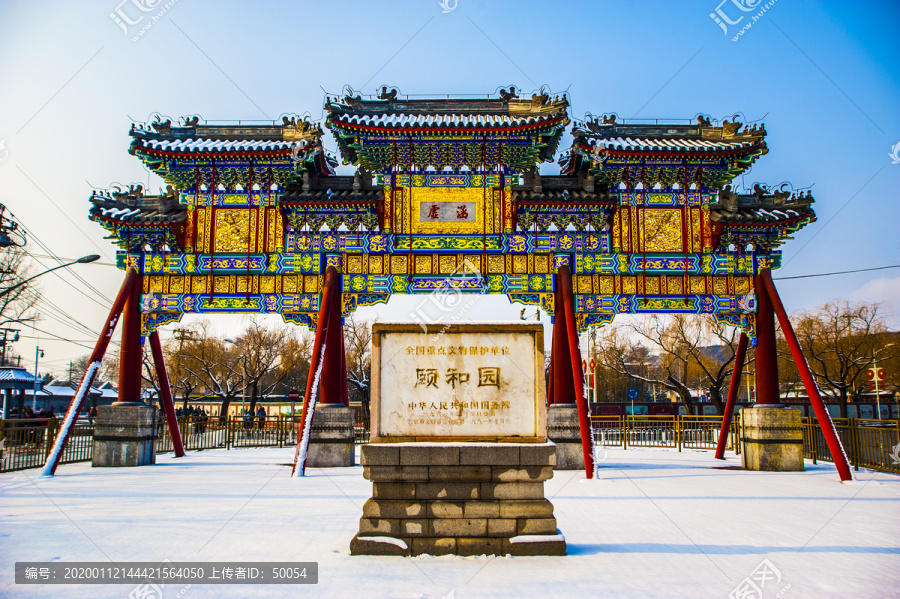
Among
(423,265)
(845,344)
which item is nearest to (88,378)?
(423,265)

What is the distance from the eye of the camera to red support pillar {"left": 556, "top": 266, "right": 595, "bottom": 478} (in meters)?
12.9

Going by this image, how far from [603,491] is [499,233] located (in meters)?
6.84

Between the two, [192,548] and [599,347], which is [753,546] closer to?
[192,548]

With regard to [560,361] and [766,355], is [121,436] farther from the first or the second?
[766,355]

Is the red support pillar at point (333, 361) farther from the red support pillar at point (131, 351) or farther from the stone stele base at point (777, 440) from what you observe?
the stone stele base at point (777, 440)

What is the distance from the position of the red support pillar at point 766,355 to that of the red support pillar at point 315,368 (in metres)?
10.4

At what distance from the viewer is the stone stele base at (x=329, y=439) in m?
14.7

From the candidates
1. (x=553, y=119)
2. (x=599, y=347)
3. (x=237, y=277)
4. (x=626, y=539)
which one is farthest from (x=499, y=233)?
(x=599, y=347)

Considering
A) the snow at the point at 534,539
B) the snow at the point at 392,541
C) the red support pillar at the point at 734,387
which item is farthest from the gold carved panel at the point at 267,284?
the red support pillar at the point at 734,387

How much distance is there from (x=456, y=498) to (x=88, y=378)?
11.0 m

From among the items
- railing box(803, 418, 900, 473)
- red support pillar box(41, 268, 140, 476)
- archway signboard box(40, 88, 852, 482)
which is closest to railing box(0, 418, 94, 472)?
red support pillar box(41, 268, 140, 476)

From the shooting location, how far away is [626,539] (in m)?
7.03

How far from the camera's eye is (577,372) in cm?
1330

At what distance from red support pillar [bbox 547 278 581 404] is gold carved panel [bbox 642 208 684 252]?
2.57 m
